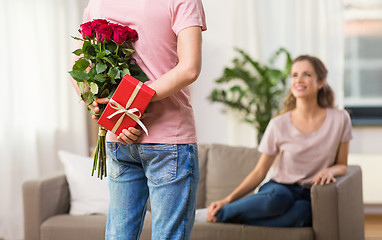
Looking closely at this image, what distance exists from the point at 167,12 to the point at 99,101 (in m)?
0.31

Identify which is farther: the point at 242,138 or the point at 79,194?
the point at 242,138

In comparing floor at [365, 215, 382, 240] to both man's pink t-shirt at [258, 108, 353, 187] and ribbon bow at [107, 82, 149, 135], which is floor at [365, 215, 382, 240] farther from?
ribbon bow at [107, 82, 149, 135]

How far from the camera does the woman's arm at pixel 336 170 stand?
262 cm

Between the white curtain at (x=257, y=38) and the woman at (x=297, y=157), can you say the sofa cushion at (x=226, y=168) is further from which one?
the white curtain at (x=257, y=38)

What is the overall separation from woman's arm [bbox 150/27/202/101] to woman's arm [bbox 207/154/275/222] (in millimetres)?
1434

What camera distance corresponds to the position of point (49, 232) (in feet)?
9.54

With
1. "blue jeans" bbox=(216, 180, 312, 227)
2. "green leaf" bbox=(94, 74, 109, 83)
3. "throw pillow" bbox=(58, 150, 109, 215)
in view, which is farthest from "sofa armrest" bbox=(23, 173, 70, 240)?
"green leaf" bbox=(94, 74, 109, 83)

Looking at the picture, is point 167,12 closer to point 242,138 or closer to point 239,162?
point 239,162

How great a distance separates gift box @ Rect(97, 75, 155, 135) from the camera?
142 centimetres

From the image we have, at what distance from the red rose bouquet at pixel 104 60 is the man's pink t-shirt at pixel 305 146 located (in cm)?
150

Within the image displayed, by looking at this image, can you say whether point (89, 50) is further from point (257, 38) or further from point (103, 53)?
point (257, 38)

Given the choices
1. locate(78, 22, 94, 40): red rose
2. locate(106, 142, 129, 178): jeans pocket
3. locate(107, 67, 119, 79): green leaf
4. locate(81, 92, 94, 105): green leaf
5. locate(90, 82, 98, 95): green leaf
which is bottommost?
locate(106, 142, 129, 178): jeans pocket

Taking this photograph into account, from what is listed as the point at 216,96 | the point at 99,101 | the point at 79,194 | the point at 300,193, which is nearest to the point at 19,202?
the point at 79,194

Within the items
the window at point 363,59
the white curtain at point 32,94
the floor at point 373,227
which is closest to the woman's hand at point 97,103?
the white curtain at point 32,94
